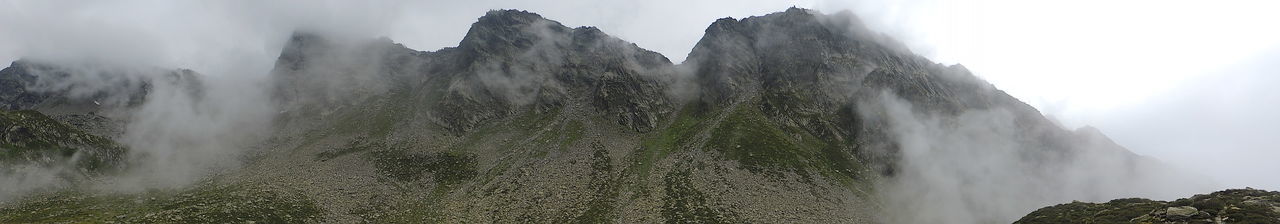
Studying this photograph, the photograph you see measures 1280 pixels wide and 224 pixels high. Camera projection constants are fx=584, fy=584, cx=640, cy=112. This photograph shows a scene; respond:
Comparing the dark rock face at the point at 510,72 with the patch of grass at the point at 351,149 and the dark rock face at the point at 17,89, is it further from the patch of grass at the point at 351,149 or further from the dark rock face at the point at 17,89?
the dark rock face at the point at 17,89

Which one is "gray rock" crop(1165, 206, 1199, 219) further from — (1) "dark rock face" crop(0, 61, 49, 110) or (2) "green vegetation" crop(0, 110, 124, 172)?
(1) "dark rock face" crop(0, 61, 49, 110)

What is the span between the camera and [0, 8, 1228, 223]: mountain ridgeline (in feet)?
255

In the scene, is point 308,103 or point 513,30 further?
point 513,30

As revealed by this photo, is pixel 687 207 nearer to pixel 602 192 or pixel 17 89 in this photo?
pixel 602 192

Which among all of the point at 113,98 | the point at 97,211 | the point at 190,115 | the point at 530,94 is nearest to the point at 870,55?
the point at 530,94

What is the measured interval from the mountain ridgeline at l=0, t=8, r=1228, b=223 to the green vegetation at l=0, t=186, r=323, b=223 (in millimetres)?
410

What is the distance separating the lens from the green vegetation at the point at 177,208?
62531mm

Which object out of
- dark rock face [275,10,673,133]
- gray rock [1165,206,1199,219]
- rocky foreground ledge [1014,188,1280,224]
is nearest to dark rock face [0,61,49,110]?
dark rock face [275,10,673,133]

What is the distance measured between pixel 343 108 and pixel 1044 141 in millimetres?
146855

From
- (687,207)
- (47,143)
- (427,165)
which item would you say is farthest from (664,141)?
(47,143)

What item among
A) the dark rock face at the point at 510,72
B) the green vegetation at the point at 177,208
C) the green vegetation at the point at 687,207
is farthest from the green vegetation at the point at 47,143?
the green vegetation at the point at 687,207

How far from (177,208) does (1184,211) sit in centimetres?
9102

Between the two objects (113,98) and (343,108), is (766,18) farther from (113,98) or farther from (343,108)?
(113,98)

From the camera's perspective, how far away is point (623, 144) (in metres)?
107
